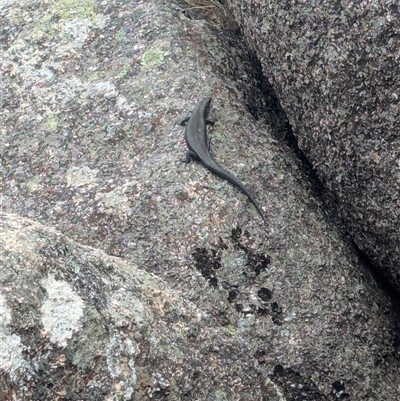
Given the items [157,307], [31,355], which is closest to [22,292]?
[31,355]

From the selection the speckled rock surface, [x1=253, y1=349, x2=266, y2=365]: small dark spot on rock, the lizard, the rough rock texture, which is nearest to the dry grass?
the speckled rock surface

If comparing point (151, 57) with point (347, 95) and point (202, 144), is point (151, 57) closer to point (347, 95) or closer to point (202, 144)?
point (202, 144)

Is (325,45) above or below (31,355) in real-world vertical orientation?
above

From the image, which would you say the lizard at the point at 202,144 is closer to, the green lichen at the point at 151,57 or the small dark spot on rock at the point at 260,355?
the green lichen at the point at 151,57

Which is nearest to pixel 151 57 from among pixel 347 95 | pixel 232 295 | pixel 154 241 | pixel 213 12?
pixel 213 12

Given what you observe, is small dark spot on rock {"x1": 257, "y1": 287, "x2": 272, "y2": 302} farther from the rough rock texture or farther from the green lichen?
the green lichen

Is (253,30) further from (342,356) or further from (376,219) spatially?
(342,356)

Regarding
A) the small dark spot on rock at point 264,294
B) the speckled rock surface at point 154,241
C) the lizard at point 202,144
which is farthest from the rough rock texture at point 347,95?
the small dark spot on rock at point 264,294
